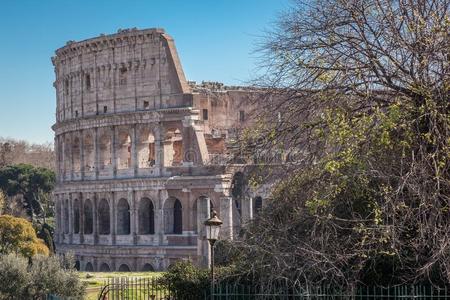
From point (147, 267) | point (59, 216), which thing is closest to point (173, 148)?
point (147, 267)

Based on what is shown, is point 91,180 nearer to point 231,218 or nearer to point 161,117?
point 161,117

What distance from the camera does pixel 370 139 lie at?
48.9 feet

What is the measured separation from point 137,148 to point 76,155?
633 centimetres

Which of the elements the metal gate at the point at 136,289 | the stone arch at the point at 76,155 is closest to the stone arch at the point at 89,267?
the stone arch at the point at 76,155

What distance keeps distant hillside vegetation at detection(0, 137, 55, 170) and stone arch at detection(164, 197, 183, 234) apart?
3440 cm

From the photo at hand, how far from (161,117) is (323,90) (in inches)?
1443

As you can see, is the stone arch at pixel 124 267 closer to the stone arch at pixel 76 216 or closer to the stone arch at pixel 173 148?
the stone arch at pixel 173 148

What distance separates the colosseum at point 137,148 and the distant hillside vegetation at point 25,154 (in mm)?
27658

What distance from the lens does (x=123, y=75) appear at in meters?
54.4

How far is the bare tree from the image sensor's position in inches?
569

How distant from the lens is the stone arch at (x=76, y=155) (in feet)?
190

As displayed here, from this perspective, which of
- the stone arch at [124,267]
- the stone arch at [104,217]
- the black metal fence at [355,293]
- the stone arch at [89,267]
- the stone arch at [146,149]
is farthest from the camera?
the stone arch at [104,217]

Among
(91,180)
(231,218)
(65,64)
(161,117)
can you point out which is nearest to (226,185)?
(231,218)

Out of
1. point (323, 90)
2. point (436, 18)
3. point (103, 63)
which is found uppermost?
point (103, 63)
